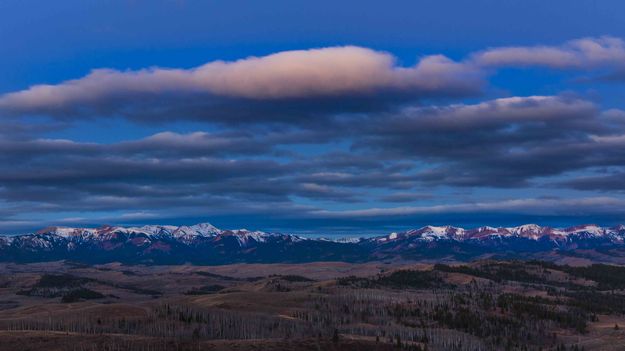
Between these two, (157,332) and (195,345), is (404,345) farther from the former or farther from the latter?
(157,332)

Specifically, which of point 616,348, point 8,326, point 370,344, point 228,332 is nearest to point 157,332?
point 228,332

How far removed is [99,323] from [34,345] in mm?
Result: 81467

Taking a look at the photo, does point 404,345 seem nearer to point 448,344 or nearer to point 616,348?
point 448,344

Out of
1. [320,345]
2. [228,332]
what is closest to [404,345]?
[320,345]

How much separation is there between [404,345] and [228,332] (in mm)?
74226

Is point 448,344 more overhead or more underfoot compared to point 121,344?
more underfoot

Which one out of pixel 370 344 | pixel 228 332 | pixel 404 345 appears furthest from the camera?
pixel 228 332

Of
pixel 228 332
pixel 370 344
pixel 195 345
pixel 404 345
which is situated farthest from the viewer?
pixel 228 332

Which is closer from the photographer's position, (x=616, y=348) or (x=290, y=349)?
(x=290, y=349)

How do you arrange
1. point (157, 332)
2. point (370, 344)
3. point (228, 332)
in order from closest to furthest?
point (370, 344) → point (157, 332) → point (228, 332)

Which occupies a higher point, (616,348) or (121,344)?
(121,344)

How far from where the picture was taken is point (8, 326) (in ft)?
Answer: 635

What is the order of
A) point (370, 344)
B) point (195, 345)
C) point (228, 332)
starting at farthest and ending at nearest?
point (228, 332) → point (370, 344) → point (195, 345)

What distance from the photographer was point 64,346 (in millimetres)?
114000
